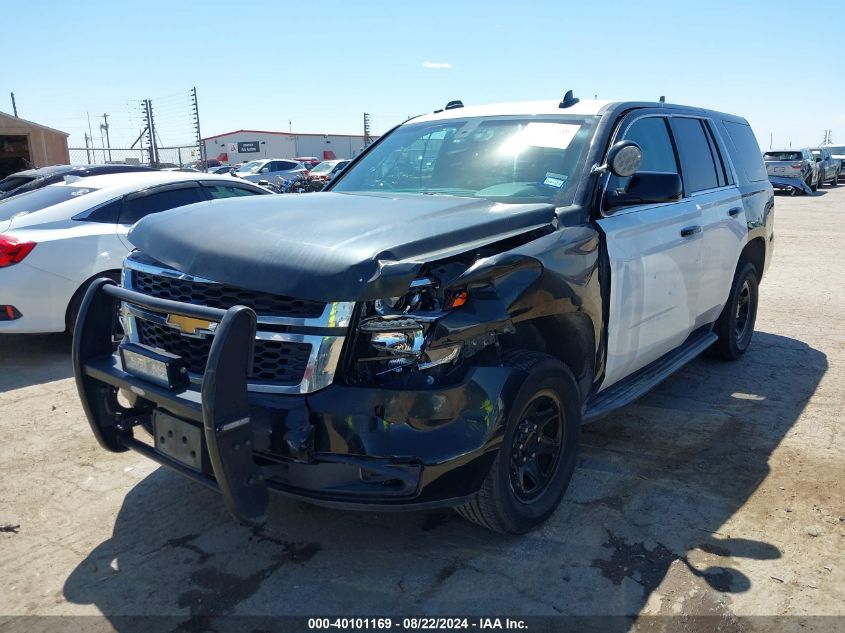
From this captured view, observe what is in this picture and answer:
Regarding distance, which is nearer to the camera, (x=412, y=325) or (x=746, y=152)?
(x=412, y=325)

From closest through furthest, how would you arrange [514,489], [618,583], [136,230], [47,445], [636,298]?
[618,583]
[514,489]
[136,230]
[636,298]
[47,445]

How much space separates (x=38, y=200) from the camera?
21.3 ft

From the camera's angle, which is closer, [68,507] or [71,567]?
[71,567]

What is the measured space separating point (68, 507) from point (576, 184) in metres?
3.07

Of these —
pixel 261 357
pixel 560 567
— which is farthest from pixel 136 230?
pixel 560 567

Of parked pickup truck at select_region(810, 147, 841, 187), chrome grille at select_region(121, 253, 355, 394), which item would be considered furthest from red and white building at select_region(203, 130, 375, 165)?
chrome grille at select_region(121, 253, 355, 394)

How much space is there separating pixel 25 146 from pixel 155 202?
21096 millimetres

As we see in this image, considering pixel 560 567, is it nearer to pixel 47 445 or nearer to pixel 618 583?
pixel 618 583

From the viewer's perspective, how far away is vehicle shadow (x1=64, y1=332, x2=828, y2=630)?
2873mm

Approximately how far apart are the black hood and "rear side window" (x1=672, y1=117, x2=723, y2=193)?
178cm

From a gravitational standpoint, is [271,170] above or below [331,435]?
above

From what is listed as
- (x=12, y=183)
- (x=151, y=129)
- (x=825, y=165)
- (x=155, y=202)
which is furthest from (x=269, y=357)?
(x=825, y=165)

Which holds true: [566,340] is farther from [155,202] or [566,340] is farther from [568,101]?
[155,202]

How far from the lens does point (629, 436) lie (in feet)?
15.0
